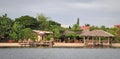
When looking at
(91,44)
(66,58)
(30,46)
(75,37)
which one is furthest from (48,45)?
(66,58)

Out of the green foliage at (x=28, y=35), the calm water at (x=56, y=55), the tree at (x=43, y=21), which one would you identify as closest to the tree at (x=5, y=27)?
the green foliage at (x=28, y=35)

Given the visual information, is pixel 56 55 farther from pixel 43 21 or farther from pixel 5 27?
pixel 43 21

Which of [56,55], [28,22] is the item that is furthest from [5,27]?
[56,55]

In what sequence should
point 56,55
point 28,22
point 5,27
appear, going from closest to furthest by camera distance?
point 56,55
point 5,27
point 28,22

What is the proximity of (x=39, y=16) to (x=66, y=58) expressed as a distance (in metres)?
71.8

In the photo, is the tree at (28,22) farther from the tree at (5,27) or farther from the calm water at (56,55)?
the calm water at (56,55)

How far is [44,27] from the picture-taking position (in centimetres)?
10462

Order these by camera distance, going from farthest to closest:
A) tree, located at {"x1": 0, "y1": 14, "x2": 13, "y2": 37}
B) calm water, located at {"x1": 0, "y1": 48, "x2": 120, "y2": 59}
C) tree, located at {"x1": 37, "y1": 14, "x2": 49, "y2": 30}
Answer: tree, located at {"x1": 37, "y1": 14, "x2": 49, "y2": 30} → tree, located at {"x1": 0, "y1": 14, "x2": 13, "y2": 37} → calm water, located at {"x1": 0, "y1": 48, "x2": 120, "y2": 59}

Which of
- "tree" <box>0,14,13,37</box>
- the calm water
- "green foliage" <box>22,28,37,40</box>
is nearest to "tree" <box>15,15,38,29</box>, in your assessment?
"tree" <box>0,14,13,37</box>

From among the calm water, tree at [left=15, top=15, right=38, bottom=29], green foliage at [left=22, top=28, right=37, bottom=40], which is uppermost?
tree at [left=15, top=15, right=38, bottom=29]

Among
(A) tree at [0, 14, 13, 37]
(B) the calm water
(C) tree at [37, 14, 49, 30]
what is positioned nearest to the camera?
(B) the calm water

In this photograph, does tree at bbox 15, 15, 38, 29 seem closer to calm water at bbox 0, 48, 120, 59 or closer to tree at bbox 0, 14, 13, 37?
tree at bbox 0, 14, 13, 37

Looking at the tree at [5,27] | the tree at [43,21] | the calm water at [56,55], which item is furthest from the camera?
the tree at [43,21]

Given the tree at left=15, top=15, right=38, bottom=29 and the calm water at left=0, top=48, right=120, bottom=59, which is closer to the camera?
the calm water at left=0, top=48, right=120, bottom=59
